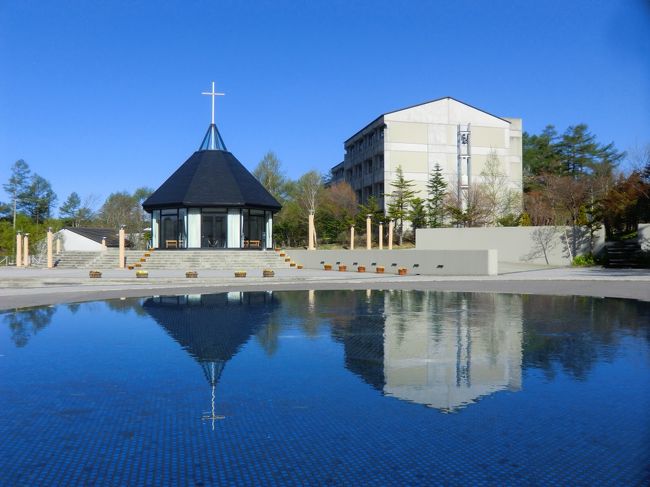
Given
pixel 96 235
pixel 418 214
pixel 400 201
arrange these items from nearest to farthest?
pixel 418 214, pixel 400 201, pixel 96 235

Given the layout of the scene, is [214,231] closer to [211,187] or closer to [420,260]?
→ [211,187]

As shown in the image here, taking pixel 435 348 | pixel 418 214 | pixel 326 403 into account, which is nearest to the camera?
pixel 326 403

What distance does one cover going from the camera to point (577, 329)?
33.8 feet

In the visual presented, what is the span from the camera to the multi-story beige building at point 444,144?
54500mm

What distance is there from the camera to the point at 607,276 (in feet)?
81.5

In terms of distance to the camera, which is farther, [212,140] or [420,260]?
[212,140]

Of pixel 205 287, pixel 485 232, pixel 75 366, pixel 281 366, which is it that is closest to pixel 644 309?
pixel 281 366

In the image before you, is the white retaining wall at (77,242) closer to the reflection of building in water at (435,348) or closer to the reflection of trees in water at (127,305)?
the reflection of trees in water at (127,305)

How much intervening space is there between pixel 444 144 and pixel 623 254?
87.7ft

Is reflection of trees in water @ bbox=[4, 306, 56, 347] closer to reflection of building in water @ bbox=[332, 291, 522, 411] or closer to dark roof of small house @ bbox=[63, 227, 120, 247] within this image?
reflection of building in water @ bbox=[332, 291, 522, 411]

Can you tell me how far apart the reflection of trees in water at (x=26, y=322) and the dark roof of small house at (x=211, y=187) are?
23.0 m

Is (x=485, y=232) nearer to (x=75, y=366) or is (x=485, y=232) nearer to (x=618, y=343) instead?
(x=618, y=343)

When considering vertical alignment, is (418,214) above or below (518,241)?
above

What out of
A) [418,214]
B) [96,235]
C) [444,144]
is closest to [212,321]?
[418,214]
